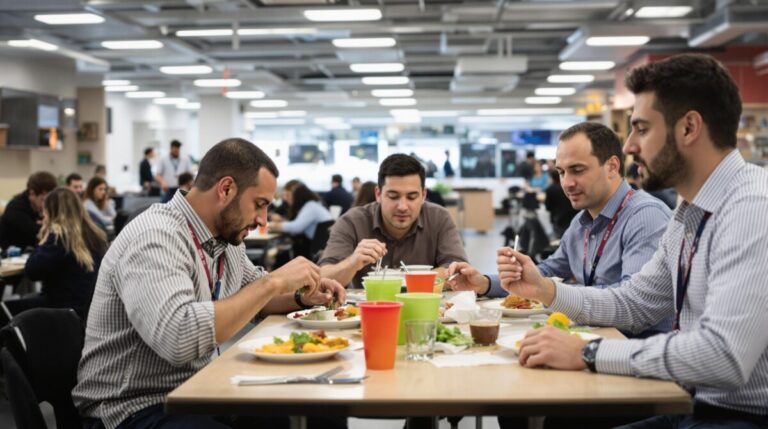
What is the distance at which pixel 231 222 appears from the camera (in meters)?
2.35

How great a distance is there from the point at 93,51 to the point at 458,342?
12.1 m

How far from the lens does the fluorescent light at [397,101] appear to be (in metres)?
20.4

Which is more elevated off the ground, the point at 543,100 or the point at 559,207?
the point at 543,100

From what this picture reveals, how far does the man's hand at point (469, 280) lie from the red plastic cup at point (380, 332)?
3.64ft

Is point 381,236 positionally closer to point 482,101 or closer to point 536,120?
point 482,101

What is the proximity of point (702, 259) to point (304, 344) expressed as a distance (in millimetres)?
968

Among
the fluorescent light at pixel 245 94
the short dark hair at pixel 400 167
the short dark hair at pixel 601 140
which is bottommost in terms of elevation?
the short dark hair at pixel 400 167

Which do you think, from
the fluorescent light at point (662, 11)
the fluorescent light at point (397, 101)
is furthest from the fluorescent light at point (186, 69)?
the fluorescent light at point (397, 101)

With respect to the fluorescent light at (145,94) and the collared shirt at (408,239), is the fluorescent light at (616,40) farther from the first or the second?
the fluorescent light at (145,94)

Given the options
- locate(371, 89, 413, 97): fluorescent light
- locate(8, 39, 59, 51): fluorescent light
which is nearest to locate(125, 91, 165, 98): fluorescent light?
locate(371, 89, 413, 97): fluorescent light

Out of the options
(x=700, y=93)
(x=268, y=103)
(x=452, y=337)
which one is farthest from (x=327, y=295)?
(x=268, y=103)

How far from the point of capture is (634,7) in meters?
8.62

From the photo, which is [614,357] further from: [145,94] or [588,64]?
[145,94]

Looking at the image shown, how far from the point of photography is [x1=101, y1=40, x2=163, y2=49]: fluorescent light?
34.1ft
